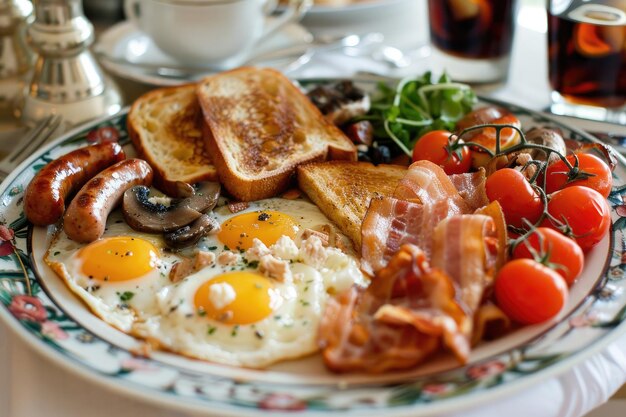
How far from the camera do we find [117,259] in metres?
2.40

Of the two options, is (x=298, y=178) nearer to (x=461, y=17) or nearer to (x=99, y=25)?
(x=461, y=17)

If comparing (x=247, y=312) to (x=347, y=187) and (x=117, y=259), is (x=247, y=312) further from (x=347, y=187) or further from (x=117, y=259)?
(x=347, y=187)

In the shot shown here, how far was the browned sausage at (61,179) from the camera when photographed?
2.56m

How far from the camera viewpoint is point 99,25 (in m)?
5.20

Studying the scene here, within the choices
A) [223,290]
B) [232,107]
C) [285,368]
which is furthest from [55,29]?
[285,368]

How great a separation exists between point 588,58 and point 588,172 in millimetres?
1141

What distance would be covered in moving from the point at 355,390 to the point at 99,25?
410 cm

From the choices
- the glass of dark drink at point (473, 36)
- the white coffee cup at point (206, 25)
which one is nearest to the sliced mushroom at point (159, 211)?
the white coffee cup at point (206, 25)

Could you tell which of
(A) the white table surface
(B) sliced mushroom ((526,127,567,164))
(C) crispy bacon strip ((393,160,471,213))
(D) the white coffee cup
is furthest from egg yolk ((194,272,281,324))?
(D) the white coffee cup

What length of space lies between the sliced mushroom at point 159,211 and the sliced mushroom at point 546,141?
4.21 feet

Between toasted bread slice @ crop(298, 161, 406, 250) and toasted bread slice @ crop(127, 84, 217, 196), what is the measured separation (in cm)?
44

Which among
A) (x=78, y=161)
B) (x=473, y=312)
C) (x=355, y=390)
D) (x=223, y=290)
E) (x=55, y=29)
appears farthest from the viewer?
(x=55, y=29)

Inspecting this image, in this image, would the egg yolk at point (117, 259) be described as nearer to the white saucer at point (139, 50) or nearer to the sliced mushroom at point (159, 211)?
the sliced mushroom at point (159, 211)

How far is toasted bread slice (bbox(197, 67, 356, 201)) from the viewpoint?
9.62 ft
